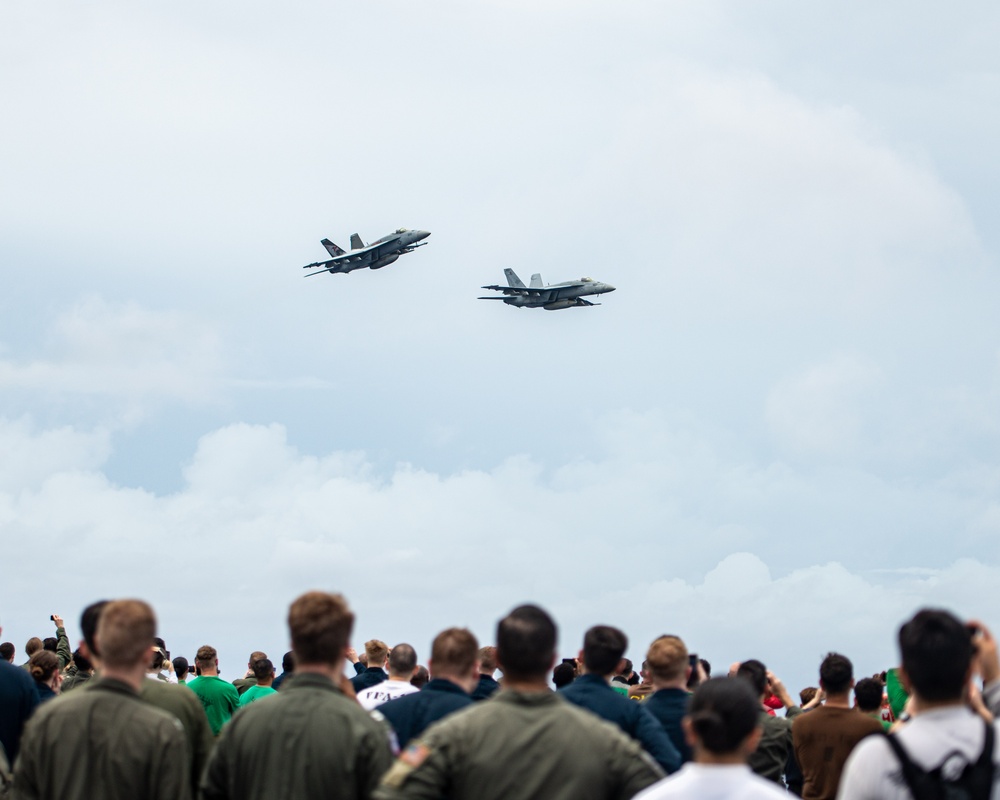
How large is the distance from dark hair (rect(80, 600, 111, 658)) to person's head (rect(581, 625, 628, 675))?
2.97m

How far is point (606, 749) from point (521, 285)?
207ft

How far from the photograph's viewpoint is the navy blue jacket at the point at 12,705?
29.8 ft

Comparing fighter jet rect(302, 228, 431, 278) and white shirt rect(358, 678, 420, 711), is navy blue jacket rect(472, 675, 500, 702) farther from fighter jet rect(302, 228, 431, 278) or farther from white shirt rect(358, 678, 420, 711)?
fighter jet rect(302, 228, 431, 278)

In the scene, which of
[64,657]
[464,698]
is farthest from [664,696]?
[64,657]

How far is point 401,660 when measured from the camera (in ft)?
32.3

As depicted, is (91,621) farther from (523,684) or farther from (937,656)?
(937,656)

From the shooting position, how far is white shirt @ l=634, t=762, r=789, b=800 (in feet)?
15.0

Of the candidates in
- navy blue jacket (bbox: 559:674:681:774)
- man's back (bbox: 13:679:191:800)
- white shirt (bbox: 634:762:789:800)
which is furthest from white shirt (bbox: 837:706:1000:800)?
man's back (bbox: 13:679:191:800)

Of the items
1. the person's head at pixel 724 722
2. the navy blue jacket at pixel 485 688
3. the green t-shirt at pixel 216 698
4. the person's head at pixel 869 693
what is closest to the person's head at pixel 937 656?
the person's head at pixel 724 722

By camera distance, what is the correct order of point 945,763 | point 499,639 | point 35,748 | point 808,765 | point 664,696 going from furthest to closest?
point 808,765 < point 664,696 < point 35,748 < point 499,639 < point 945,763

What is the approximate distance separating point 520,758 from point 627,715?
7.64ft

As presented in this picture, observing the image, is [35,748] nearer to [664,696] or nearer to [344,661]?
[344,661]

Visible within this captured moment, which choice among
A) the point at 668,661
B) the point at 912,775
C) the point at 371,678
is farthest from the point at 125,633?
the point at 371,678

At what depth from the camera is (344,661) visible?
20.5ft
